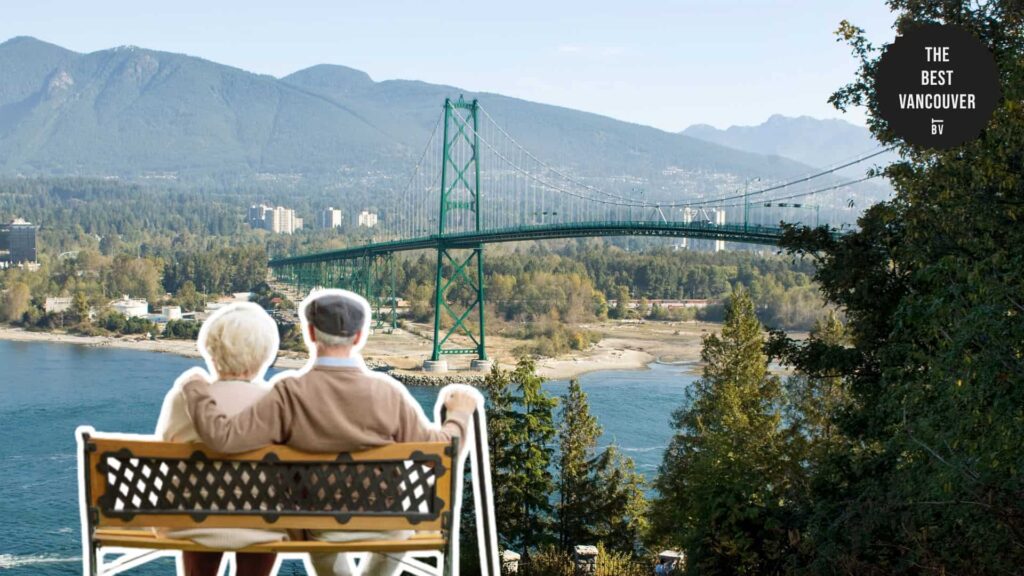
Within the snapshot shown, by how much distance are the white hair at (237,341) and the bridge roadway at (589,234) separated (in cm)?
1084

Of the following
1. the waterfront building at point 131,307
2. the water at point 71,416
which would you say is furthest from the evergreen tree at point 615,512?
the waterfront building at point 131,307

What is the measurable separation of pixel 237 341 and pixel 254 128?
146267 mm

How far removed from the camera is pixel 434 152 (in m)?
A: 94.2

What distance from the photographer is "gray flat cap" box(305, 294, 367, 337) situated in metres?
0.93

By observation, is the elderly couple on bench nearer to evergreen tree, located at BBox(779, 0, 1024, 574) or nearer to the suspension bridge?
evergreen tree, located at BBox(779, 0, 1024, 574)

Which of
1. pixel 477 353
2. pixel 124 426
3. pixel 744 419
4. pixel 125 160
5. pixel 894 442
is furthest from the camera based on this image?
pixel 125 160

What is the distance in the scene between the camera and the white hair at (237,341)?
0.94 metres

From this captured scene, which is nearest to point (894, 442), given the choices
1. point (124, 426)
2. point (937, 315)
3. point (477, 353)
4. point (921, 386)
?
point (921, 386)

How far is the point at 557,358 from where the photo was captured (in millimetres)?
29500

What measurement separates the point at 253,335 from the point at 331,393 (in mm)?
82

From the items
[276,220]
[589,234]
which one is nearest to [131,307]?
[589,234]

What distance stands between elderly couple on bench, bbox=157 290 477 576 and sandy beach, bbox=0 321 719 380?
2190cm

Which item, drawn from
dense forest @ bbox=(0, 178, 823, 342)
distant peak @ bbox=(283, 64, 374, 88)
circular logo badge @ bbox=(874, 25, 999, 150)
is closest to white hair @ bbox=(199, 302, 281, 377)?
circular logo badge @ bbox=(874, 25, 999, 150)

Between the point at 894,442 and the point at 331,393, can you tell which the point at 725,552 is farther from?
the point at 331,393
